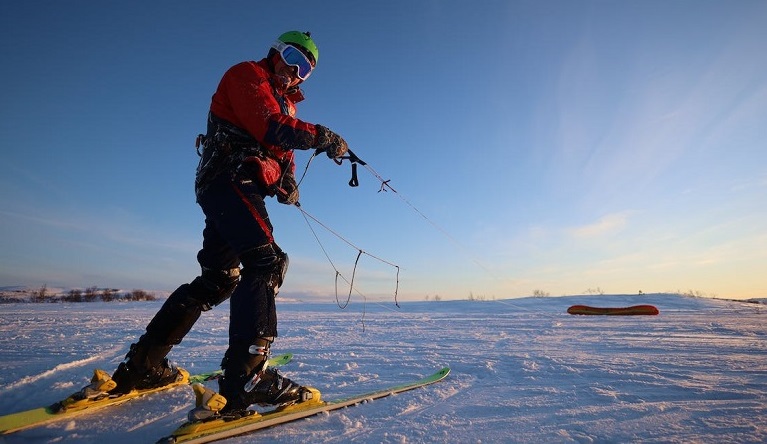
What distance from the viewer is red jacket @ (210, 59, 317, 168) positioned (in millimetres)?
2113

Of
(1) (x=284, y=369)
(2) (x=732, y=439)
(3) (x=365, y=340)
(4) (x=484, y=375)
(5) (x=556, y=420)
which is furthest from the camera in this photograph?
(3) (x=365, y=340)

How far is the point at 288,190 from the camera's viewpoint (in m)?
2.61

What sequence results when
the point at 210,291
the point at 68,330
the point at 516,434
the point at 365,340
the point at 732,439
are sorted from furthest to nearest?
the point at 68,330 → the point at 365,340 → the point at 210,291 → the point at 516,434 → the point at 732,439

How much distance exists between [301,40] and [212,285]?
67.3 inches

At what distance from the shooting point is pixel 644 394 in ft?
7.45

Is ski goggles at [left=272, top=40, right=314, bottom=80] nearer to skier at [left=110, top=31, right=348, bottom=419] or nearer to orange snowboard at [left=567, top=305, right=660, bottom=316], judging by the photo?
skier at [left=110, top=31, right=348, bottom=419]

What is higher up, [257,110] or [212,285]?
[257,110]

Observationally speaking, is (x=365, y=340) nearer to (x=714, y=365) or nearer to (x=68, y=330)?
(x=714, y=365)

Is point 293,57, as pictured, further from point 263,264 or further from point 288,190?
point 263,264

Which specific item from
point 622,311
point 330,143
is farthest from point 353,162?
point 622,311

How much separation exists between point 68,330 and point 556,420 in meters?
7.38

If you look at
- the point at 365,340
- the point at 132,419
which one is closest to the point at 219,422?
the point at 132,419

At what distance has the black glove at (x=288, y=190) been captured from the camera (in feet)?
8.33

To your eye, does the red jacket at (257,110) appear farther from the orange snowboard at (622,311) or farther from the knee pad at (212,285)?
the orange snowboard at (622,311)
